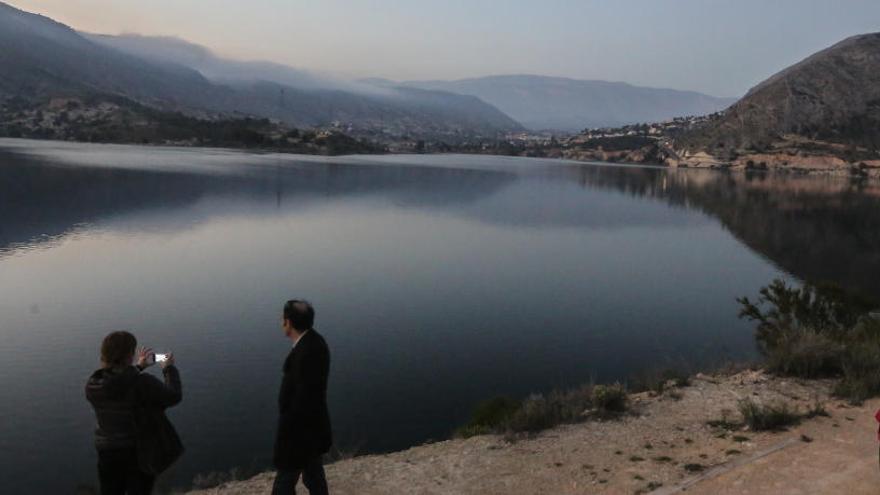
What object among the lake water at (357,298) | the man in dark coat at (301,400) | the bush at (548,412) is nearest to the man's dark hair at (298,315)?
the man in dark coat at (301,400)

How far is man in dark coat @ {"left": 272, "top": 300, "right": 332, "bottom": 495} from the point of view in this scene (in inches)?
195

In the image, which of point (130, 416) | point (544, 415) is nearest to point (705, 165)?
point (544, 415)

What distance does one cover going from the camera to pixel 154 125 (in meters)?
145

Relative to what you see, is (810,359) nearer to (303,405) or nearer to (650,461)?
(650,461)

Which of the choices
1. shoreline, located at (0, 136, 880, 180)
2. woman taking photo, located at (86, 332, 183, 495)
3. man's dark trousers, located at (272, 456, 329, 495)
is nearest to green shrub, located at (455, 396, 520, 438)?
man's dark trousers, located at (272, 456, 329, 495)

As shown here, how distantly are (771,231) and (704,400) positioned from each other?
3976 centimetres

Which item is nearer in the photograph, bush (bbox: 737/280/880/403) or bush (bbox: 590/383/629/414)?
bush (bbox: 590/383/629/414)

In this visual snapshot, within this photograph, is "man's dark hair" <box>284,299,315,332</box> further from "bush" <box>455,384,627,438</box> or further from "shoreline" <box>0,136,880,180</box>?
"shoreline" <box>0,136,880,180</box>

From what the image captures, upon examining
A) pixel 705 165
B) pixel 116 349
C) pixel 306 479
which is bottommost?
pixel 306 479

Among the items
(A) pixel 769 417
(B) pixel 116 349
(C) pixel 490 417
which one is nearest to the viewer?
(B) pixel 116 349

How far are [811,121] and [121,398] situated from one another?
6184 inches

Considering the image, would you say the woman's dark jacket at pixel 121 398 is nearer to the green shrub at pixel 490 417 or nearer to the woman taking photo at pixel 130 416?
the woman taking photo at pixel 130 416

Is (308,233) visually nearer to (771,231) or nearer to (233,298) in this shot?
(233,298)

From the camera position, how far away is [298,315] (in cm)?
495
